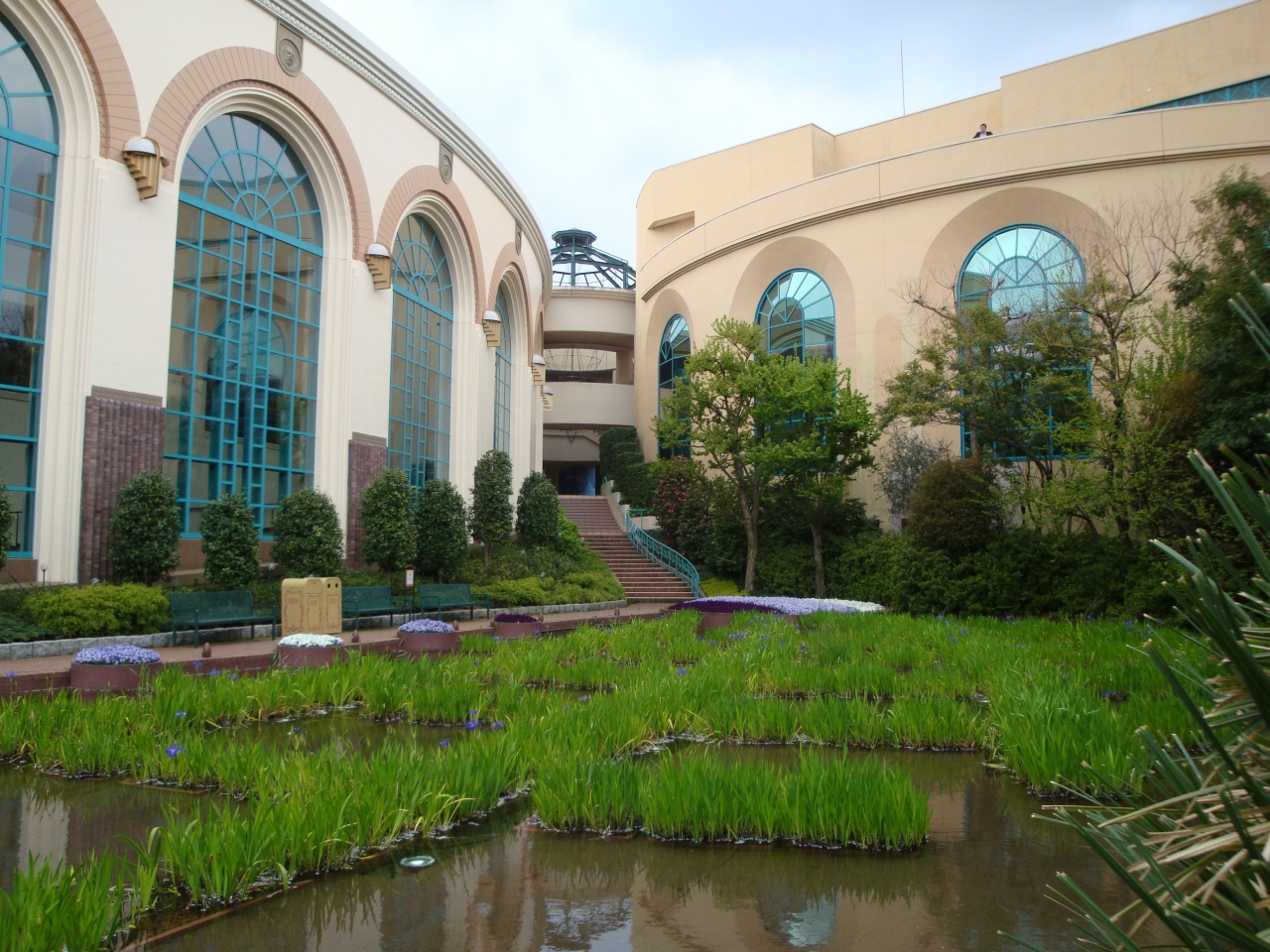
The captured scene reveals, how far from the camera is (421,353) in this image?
21984mm

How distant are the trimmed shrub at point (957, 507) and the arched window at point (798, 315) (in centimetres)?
829

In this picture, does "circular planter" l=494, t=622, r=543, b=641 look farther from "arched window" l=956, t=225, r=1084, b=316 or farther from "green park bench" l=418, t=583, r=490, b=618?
"arched window" l=956, t=225, r=1084, b=316

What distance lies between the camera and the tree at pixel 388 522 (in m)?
17.9

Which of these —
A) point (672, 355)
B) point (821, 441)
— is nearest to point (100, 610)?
point (821, 441)

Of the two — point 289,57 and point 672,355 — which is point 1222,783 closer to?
point 289,57

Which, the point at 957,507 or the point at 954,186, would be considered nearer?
the point at 957,507

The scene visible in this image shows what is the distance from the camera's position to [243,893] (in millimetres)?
3510

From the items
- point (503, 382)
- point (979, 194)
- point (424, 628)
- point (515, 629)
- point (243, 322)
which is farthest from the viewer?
point (503, 382)

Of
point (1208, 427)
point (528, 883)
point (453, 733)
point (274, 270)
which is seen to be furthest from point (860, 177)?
point (528, 883)

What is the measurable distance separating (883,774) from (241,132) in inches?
664

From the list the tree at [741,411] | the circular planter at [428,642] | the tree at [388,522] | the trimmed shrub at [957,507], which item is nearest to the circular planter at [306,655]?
the circular planter at [428,642]

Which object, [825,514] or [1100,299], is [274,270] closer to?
[825,514]

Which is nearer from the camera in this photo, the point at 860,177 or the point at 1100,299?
the point at 1100,299

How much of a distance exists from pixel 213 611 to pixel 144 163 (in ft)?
22.7
